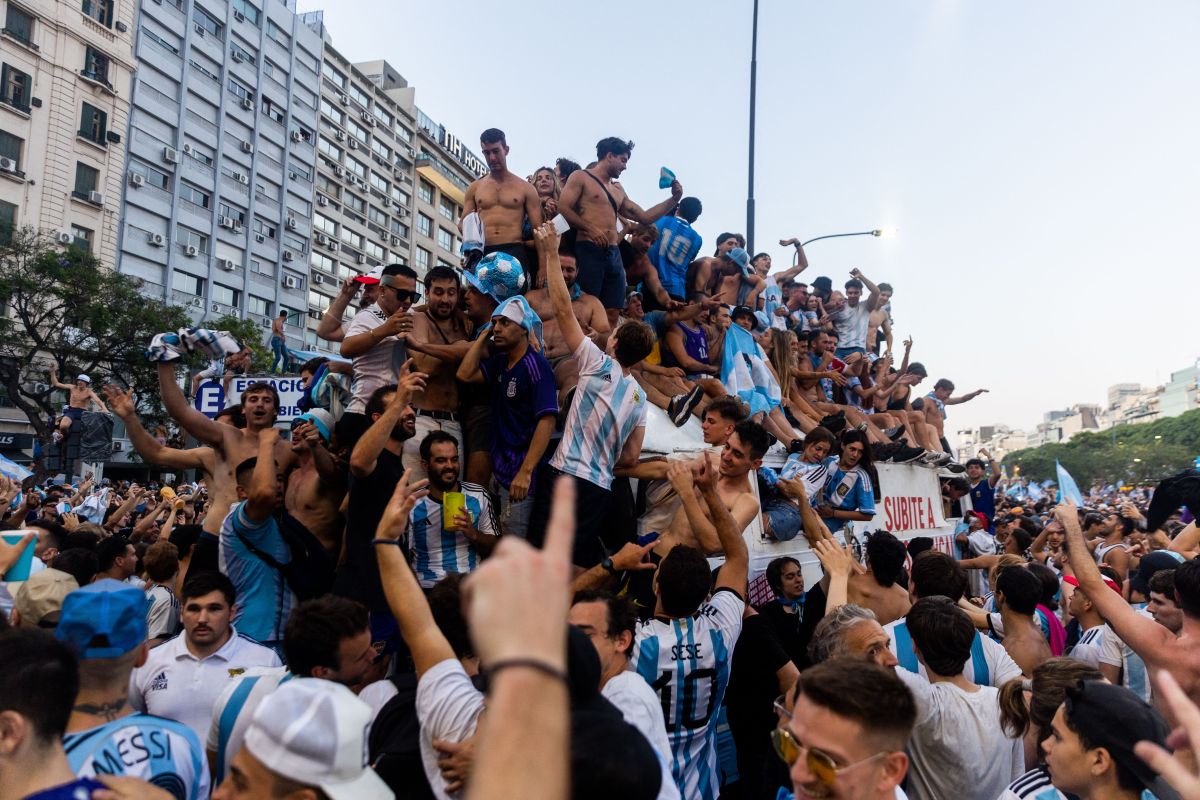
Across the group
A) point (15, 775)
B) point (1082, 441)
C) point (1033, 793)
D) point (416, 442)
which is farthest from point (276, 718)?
point (1082, 441)

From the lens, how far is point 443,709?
7.69ft

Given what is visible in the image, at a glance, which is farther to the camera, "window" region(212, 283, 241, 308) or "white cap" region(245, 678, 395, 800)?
"window" region(212, 283, 241, 308)

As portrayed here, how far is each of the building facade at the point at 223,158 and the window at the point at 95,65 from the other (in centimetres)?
223

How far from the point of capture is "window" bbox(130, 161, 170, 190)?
39287 mm

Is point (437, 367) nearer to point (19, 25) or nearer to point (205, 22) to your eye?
point (19, 25)

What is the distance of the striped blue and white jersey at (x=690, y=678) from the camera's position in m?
3.41

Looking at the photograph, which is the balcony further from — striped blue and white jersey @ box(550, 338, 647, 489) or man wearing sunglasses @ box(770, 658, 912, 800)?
man wearing sunglasses @ box(770, 658, 912, 800)

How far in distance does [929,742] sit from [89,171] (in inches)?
1683

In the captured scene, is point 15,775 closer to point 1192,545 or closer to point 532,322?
point 532,322

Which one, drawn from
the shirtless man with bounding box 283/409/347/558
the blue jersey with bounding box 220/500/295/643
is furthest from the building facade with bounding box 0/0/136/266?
the blue jersey with bounding box 220/500/295/643

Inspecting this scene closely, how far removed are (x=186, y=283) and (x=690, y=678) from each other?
45.4 meters

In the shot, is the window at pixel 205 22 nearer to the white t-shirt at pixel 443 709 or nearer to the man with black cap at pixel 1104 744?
the white t-shirt at pixel 443 709

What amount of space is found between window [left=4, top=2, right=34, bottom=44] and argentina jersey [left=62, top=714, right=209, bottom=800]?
134 ft

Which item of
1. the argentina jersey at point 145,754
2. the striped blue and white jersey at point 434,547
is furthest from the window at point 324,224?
the argentina jersey at point 145,754
